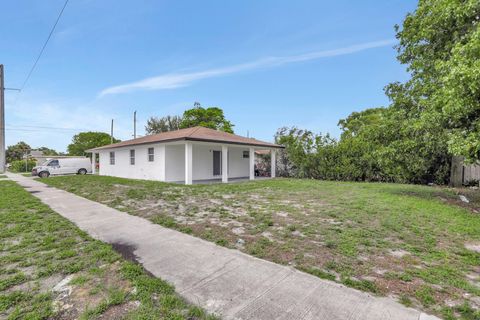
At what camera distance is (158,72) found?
17.9 meters

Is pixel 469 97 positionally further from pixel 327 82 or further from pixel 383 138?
pixel 327 82

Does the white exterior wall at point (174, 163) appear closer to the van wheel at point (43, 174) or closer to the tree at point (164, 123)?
the van wheel at point (43, 174)

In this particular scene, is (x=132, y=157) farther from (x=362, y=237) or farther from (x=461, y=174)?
(x=461, y=174)

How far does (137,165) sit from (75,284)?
1424 centimetres

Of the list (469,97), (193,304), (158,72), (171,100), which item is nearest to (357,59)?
(469,97)

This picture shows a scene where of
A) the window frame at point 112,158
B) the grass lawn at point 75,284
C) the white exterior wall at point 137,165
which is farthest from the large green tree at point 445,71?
the window frame at point 112,158

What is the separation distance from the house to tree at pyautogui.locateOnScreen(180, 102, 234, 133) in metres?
18.7

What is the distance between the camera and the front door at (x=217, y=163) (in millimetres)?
16541

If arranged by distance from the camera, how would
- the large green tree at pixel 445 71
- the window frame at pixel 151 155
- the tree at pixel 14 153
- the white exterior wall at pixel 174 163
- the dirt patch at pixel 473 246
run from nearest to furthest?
1. the dirt patch at pixel 473 246
2. the large green tree at pixel 445 71
3. the white exterior wall at pixel 174 163
4. the window frame at pixel 151 155
5. the tree at pixel 14 153

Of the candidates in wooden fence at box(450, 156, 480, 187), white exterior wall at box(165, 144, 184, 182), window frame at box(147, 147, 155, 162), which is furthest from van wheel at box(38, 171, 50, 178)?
wooden fence at box(450, 156, 480, 187)

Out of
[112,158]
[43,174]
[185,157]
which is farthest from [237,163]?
[43,174]

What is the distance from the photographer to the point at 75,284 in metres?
2.67

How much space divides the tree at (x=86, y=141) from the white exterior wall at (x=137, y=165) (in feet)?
122

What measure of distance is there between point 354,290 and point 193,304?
170 cm
